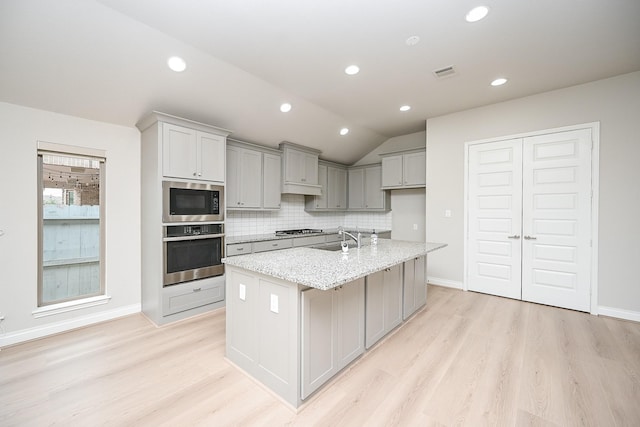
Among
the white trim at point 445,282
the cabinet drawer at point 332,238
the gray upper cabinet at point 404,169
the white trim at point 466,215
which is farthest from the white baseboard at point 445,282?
the cabinet drawer at point 332,238

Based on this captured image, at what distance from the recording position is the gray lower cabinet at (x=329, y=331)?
177cm

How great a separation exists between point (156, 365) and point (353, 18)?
3336 millimetres

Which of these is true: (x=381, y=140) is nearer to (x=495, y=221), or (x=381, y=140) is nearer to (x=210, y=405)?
(x=495, y=221)

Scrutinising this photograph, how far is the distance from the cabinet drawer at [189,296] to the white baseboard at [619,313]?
15.6 ft

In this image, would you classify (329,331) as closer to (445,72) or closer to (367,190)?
(445,72)

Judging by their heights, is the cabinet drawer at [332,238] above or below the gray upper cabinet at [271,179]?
below

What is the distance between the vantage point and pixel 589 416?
1671 mm

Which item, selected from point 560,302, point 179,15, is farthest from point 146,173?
point 560,302

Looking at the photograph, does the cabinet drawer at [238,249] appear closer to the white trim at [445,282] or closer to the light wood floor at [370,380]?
the light wood floor at [370,380]

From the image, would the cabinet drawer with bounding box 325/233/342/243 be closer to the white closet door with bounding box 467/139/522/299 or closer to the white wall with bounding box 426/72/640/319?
the white closet door with bounding box 467/139/522/299

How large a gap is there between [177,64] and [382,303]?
3.12 meters

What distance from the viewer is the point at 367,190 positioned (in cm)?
594

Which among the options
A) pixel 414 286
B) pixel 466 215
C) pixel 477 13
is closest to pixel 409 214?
pixel 466 215

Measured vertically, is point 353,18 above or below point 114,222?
above
